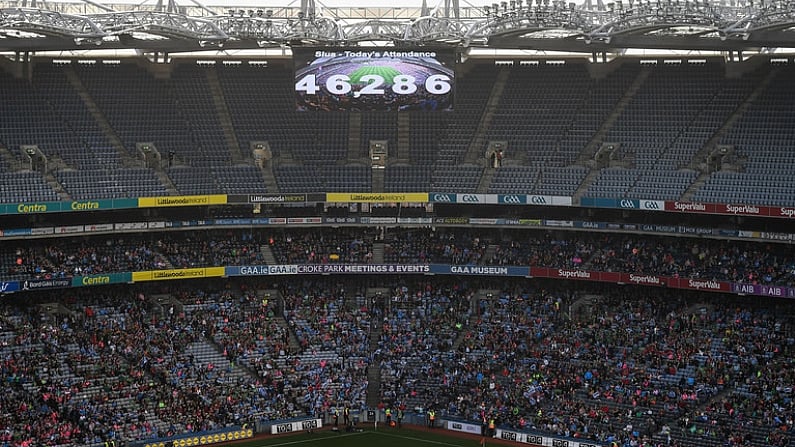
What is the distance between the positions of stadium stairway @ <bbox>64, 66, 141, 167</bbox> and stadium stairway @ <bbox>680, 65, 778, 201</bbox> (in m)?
25.8

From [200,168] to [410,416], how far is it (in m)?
15.8

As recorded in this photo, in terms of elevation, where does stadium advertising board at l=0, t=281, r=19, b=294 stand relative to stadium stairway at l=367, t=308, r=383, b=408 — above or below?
above

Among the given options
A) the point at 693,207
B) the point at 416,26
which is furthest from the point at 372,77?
the point at 693,207

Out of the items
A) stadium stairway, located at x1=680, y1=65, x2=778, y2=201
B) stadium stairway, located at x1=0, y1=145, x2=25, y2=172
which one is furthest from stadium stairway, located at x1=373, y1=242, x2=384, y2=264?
stadium stairway, located at x1=0, y1=145, x2=25, y2=172

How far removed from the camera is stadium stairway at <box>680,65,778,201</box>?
158ft

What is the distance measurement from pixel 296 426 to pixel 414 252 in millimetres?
10798

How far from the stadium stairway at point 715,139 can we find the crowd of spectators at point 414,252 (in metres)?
2.47

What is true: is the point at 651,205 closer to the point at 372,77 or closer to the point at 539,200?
the point at 539,200

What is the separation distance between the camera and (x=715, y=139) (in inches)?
1978

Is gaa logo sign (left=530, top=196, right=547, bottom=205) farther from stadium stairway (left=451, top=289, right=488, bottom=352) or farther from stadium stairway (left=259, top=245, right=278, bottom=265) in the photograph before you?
stadium stairway (left=259, top=245, right=278, bottom=265)

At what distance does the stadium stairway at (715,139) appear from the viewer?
48.1 meters

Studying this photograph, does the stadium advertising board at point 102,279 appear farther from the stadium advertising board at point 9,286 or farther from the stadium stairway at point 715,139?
the stadium stairway at point 715,139

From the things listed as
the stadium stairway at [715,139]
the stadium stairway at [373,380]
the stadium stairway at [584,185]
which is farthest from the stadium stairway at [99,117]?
the stadium stairway at [715,139]

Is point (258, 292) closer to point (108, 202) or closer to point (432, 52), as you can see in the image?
point (108, 202)
